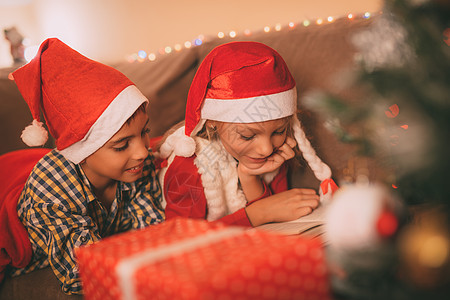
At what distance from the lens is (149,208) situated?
129cm

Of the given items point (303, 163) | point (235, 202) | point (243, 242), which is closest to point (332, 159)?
point (303, 163)

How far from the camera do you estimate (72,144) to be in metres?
1.12

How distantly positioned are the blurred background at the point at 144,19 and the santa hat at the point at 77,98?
673 mm

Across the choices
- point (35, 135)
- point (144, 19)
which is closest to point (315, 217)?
point (35, 135)

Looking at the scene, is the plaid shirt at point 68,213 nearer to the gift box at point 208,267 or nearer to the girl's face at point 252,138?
the girl's face at point 252,138

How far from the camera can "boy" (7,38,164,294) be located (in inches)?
42.8

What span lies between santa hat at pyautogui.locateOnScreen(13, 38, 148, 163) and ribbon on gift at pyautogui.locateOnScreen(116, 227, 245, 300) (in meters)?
0.57

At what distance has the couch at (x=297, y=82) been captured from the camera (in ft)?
3.78

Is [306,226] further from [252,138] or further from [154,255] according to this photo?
[154,255]

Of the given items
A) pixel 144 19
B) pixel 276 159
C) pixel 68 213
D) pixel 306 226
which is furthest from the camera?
pixel 144 19

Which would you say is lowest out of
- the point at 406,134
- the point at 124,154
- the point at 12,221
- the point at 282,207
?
the point at 282,207

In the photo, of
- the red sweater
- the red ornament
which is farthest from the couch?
the red ornament

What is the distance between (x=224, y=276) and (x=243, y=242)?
0.10m

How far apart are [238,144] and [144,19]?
5.14ft
